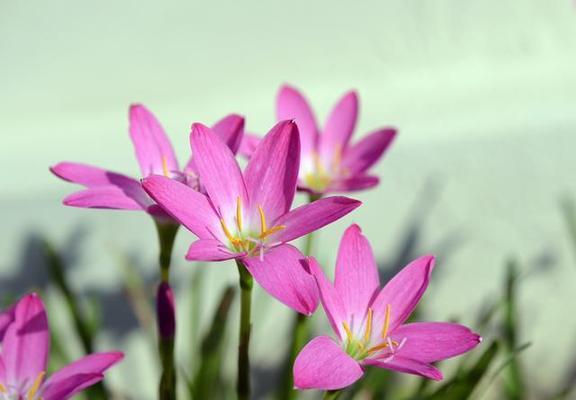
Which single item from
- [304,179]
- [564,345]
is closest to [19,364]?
[304,179]

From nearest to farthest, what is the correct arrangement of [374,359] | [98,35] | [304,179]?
[374,359]
[304,179]
[98,35]

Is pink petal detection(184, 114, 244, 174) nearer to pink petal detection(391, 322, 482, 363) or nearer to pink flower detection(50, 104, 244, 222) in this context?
pink flower detection(50, 104, 244, 222)

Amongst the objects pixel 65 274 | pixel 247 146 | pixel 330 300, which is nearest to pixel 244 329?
pixel 330 300

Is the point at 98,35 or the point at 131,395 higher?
the point at 98,35

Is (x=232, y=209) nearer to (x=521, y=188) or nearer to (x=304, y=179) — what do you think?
(x=304, y=179)

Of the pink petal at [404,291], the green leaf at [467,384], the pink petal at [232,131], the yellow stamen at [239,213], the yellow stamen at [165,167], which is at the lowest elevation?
the green leaf at [467,384]

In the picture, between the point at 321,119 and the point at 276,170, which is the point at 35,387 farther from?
the point at 321,119

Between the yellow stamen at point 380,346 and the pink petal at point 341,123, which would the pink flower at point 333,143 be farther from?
the yellow stamen at point 380,346

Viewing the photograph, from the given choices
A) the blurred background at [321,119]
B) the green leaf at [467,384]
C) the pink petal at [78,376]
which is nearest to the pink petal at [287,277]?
the pink petal at [78,376]
